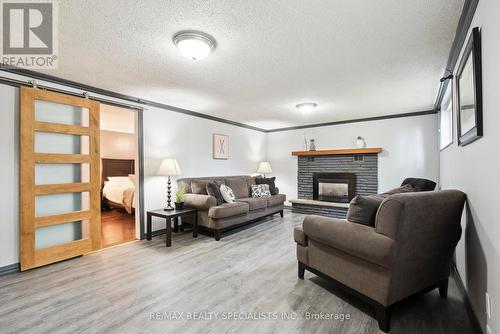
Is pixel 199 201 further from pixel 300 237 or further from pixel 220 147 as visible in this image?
pixel 300 237

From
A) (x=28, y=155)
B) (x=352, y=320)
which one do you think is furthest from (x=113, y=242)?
(x=352, y=320)

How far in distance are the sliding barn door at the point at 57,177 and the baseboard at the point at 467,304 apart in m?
4.02

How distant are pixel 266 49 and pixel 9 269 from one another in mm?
3630

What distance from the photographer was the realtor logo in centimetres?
179

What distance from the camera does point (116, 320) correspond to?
5.99 ft

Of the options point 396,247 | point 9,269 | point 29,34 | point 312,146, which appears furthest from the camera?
point 312,146

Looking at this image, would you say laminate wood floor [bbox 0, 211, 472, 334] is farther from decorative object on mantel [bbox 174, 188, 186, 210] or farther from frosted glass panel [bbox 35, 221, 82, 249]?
decorative object on mantel [bbox 174, 188, 186, 210]

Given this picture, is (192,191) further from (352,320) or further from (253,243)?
(352,320)

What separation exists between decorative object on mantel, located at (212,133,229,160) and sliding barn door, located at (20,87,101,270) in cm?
240

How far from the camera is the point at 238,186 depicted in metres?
5.21

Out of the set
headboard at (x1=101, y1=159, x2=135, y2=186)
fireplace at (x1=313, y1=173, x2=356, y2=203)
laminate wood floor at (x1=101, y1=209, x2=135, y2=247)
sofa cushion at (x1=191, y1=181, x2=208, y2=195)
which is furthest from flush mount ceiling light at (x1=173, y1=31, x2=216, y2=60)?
headboard at (x1=101, y1=159, x2=135, y2=186)

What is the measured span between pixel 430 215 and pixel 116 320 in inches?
96.3

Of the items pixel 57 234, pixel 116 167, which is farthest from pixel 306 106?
pixel 116 167

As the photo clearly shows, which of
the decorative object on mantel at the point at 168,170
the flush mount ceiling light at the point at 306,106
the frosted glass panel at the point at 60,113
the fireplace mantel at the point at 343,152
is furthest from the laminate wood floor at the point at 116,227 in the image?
the fireplace mantel at the point at 343,152
